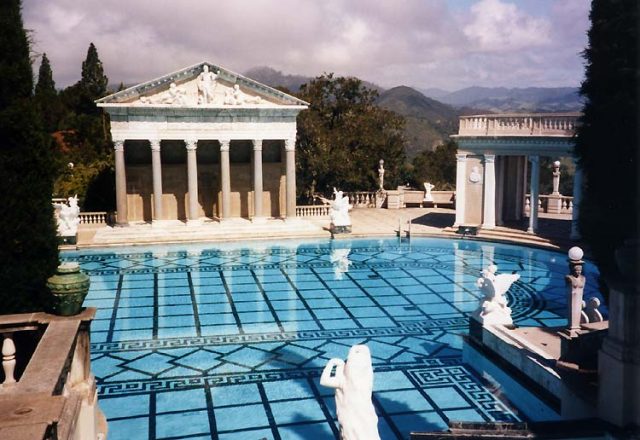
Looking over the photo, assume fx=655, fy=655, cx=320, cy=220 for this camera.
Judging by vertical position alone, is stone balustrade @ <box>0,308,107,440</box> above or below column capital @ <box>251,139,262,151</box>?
below

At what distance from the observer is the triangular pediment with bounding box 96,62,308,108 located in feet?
96.2

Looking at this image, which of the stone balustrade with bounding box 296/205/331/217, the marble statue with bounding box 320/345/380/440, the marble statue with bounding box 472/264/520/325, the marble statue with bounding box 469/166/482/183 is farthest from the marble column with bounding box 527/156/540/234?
the marble statue with bounding box 320/345/380/440

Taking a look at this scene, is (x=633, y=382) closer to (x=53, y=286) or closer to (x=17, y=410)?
(x=17, y=410)

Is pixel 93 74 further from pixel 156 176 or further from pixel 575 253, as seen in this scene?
pixel 575 253

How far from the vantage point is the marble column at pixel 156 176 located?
98.6 ft

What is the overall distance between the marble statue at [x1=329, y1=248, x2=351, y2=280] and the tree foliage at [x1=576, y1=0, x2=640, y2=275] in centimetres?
1329

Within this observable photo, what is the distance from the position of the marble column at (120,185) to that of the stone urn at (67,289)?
76.2 ft

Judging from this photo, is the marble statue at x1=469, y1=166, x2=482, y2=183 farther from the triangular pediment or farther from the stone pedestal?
the stone pedestal

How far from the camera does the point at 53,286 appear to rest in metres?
7.22

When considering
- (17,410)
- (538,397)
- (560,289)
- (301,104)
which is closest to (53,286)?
(17,410)

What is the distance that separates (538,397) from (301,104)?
2296 cm

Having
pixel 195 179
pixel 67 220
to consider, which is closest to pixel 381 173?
pixel 195 179

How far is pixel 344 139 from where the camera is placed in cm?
3909

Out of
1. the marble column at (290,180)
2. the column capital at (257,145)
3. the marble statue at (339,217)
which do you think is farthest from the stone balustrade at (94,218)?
the marble statue at (339,217)
